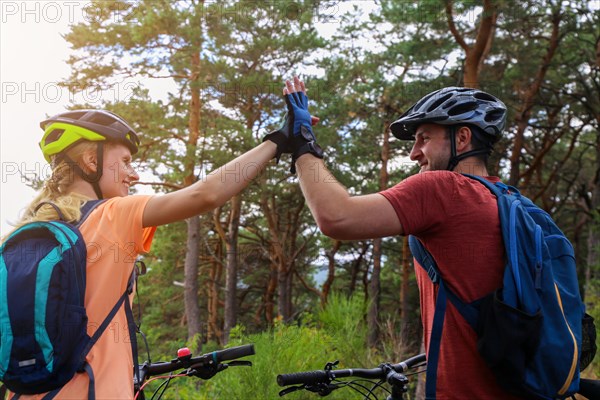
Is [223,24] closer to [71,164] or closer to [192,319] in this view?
[192,319]

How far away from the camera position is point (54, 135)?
243 centimetres

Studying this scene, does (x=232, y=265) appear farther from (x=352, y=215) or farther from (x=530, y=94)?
Result: (x=352, y=215)

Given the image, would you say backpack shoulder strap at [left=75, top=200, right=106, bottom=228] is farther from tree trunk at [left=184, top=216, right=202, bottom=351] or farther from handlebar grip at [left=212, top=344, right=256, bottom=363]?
tree trunk at [left=184, top=216, right=202, bottom=351]

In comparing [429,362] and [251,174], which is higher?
[251,174]

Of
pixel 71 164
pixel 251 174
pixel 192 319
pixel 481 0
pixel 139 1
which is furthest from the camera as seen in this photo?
pixel 192 319

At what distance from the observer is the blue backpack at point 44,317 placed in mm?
1805

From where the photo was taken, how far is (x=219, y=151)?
16.3 meters

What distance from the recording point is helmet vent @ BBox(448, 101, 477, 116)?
231 centimetres

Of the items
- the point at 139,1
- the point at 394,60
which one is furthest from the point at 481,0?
the point at 139,1

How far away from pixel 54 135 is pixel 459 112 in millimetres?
1895

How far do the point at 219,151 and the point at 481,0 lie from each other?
29.0 ft

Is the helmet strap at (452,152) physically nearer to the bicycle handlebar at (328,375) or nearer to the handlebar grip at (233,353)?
the bicycle handlebar at (328,375)

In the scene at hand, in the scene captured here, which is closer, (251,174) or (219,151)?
(251,174)

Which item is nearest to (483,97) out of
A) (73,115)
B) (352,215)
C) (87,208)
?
(352,215)
